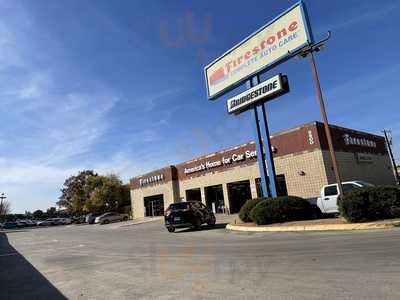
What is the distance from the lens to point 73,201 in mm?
74312

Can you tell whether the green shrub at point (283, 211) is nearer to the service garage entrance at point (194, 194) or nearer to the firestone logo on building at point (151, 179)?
the service garage entrance at point (194, 194)

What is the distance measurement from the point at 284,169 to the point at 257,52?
33.7 ft

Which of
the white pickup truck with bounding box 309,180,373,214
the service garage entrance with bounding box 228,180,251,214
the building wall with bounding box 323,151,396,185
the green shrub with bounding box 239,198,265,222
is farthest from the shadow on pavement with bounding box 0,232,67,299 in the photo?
the service garage entrance with bounding box 228,180,251,214

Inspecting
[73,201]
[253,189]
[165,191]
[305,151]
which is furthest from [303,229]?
[73,201]

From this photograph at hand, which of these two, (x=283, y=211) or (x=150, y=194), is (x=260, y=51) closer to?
(x=283, y=211)

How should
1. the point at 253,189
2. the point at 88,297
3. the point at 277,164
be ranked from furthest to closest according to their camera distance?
the point at 253,189
the point at 277,164
the point at 88,297

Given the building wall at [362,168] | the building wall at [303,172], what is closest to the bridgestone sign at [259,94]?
the building wall at [303,172]

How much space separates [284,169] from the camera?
2939 cm

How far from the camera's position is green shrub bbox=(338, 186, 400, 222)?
45.1ft

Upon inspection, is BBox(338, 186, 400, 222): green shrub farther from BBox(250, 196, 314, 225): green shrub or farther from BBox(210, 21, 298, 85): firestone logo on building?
BBox(210, 21, 298, 85): firestone logo on building

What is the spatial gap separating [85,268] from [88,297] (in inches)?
158

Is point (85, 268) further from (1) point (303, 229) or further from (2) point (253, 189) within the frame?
(2) point (253, 189)

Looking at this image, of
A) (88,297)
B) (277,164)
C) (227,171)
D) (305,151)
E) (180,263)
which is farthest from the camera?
(227,171)

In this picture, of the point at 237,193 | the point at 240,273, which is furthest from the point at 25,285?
the point at 237,193
